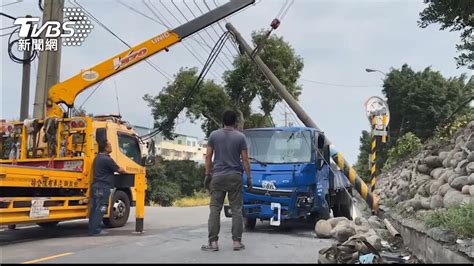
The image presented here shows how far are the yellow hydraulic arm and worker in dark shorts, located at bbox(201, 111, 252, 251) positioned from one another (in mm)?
6374

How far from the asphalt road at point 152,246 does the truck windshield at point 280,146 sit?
1402mm

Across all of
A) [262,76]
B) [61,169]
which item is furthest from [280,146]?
[262,76]

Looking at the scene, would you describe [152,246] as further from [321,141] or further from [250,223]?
[321,141]

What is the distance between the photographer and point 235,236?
7301mm

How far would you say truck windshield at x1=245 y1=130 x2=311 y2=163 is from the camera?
33.4 ft

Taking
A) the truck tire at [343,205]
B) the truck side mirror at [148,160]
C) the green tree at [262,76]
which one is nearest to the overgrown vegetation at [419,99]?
the green tree at [262,76]

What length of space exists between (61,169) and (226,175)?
4696 mm

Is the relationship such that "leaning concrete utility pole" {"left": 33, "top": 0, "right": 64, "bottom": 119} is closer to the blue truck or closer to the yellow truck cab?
the yellow truck cab

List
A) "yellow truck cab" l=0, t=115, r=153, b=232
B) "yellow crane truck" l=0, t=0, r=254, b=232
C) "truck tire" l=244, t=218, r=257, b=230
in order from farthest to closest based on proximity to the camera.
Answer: "truck tire" l=244, t=218, r=257, b=230 < "yellow crane truck" l=0, t=0, r=254, b=232 < "yellow truck cab" l=0, t=115, r=153, b=232

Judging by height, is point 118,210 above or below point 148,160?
below

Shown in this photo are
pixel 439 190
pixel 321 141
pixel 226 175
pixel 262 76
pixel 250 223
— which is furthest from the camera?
pixel 262 76

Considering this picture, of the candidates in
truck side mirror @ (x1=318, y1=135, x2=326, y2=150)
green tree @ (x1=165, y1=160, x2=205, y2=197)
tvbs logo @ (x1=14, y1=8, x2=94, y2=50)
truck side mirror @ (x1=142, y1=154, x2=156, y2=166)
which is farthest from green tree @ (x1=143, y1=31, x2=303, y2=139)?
green tree @ (x1=165, y1=160, x2=205, y2=197)

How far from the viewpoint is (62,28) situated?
1644cm

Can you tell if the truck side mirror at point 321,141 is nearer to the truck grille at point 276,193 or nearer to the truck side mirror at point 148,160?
the truck grille at point 276,193
